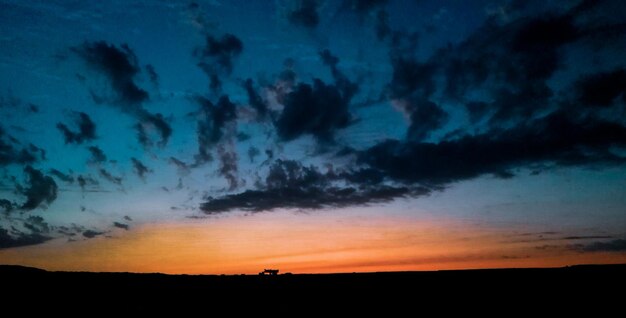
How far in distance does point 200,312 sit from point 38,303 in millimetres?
4497

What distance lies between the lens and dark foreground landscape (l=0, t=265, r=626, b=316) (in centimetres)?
1115

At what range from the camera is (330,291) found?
512 inches

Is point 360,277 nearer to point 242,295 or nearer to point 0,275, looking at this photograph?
point 242,295

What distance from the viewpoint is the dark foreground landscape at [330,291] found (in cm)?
1115

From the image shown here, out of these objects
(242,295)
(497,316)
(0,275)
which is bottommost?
(497,316)

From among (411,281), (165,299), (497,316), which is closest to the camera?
(497,316)

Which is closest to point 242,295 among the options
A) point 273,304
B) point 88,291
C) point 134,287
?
point 273,304

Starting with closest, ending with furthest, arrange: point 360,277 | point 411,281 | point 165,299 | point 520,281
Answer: point 165,299 → point 520,281 → point 411,281 → point 360,277

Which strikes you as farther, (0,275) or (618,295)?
(0,275)

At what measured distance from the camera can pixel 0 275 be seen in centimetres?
1383

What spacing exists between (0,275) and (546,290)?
18.3m

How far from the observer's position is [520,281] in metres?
13.2

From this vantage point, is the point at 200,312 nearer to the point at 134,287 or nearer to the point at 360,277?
the point at 134,287

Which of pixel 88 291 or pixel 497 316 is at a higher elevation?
pixel 88 291
